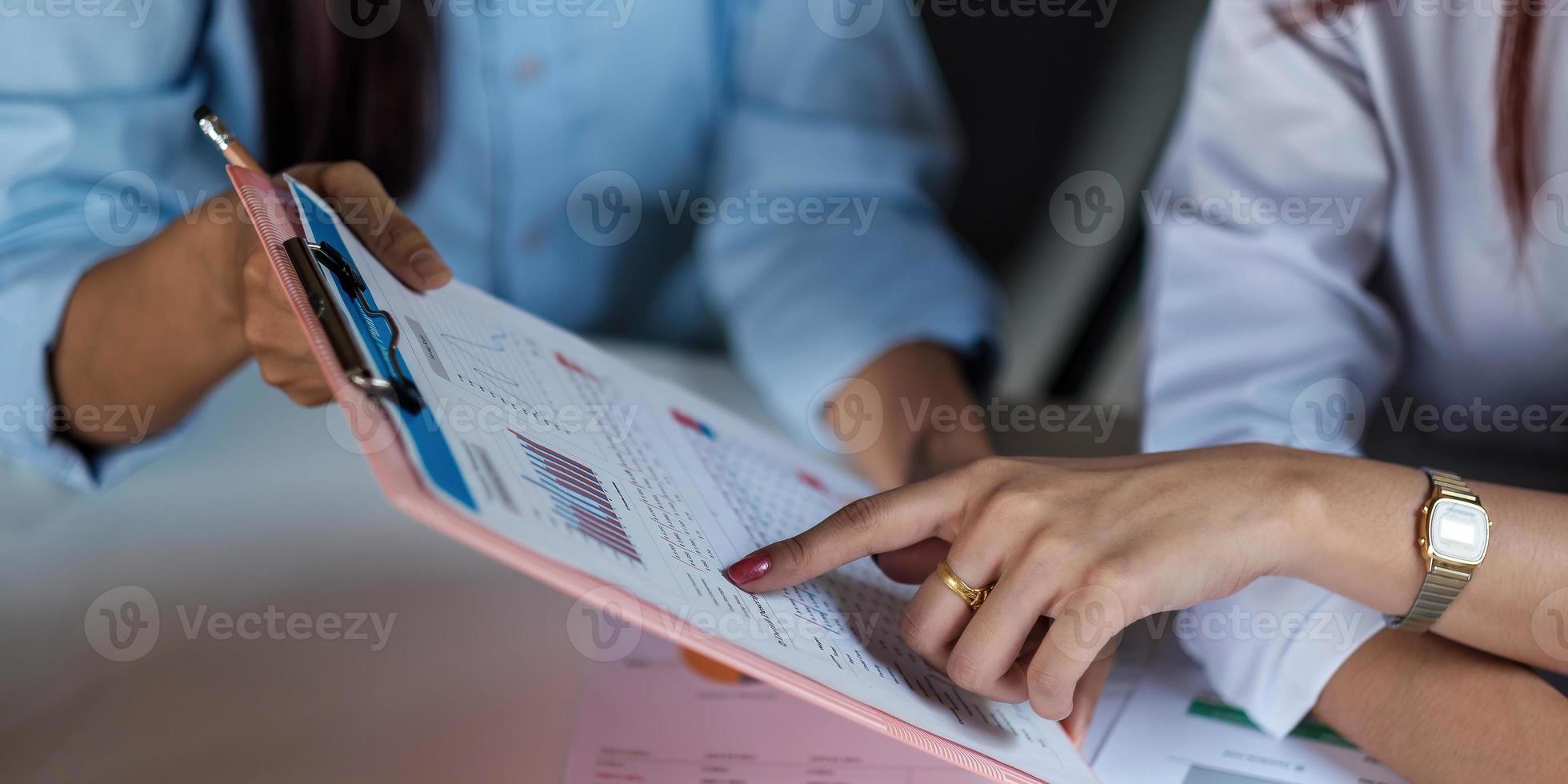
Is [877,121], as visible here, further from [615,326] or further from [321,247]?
→ [321,247]

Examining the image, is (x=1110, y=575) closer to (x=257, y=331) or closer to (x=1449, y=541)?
(x=1449, y=541)

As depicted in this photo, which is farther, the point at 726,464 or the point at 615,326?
the point at 615,326

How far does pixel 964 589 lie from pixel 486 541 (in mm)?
241

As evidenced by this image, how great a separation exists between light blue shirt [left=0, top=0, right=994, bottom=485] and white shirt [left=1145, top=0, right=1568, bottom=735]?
22 centimetres

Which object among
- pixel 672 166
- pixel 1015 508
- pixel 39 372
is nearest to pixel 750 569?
pixel 1015 508

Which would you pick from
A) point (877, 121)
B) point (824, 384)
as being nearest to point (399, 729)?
point (824, 384)

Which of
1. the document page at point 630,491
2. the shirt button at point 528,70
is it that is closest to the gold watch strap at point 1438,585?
the document page at point 630,491

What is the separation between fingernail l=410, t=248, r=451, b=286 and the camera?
0.51 meters

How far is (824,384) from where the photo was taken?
89 cm

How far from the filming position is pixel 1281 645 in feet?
1.88

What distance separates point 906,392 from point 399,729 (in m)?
0.48

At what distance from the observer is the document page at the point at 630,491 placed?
14.5 inches

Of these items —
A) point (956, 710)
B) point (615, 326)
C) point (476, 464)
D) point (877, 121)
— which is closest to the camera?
point (476, 464)

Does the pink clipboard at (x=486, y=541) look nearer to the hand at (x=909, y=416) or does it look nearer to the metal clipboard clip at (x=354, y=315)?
the metal clipboard clip at (x=354, y=315)
